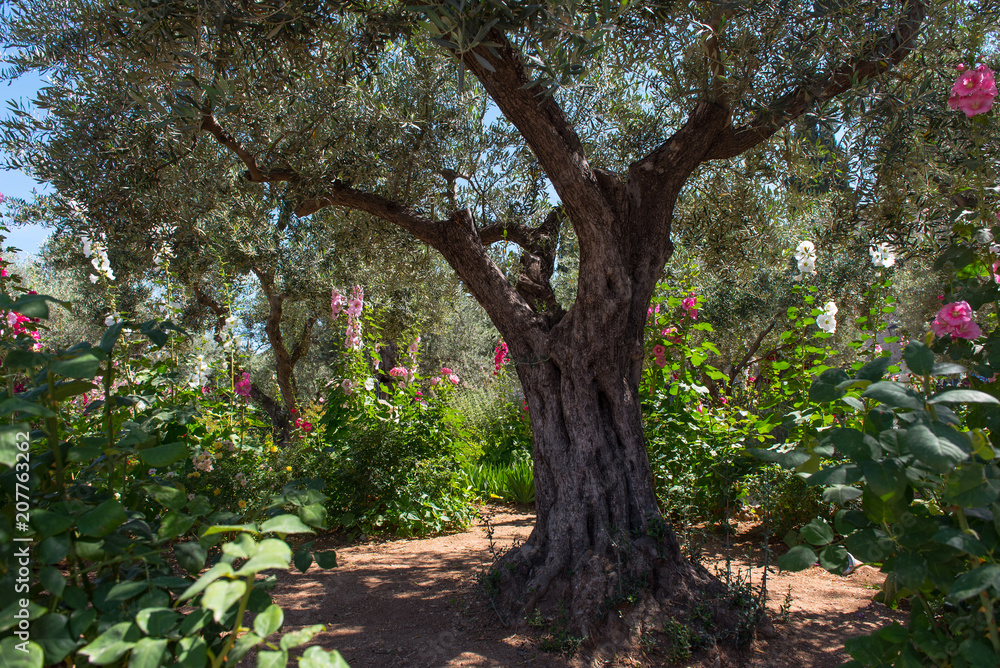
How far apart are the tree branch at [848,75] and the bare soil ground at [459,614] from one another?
227cm

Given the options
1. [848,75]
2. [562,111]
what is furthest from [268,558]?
[848,75]

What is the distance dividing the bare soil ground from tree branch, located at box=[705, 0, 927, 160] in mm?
2273

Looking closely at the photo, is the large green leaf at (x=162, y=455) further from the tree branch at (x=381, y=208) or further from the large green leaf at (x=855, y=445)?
the tree branch at (x=381, y=208)

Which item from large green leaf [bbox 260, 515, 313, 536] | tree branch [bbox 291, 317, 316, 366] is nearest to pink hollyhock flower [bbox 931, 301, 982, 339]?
large green leaf [bbox 260, 515, 313, 536]

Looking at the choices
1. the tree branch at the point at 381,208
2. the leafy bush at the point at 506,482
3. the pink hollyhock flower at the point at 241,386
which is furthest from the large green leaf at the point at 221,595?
the leafy bush at the point at 506,482

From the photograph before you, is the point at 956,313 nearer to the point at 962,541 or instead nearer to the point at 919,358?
the point at 919,358

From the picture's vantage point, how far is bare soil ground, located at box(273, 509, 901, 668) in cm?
266

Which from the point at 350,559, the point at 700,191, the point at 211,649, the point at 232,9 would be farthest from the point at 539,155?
the point at 350,559

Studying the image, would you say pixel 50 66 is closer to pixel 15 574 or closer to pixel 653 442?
pixel 15 574

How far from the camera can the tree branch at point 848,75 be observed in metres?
2.98

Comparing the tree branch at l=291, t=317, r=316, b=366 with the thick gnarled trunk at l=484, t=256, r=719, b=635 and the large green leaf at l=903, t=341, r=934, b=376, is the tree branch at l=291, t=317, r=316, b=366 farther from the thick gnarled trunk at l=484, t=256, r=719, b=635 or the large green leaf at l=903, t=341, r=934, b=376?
the large green leaf at l=903, t=341, r=934, b=376

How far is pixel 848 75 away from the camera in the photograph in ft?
10.0

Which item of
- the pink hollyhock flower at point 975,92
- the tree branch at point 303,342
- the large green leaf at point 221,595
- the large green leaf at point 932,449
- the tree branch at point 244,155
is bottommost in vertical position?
the large green leaf at point 221,595

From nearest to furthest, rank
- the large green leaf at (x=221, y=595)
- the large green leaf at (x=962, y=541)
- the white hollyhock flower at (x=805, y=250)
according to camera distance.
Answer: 1. the large green leaf at (x=221, y=595)
2. the large green leaf at (x=962, y=541)
3. the white hollyhock flower at (x=805, y=250)
